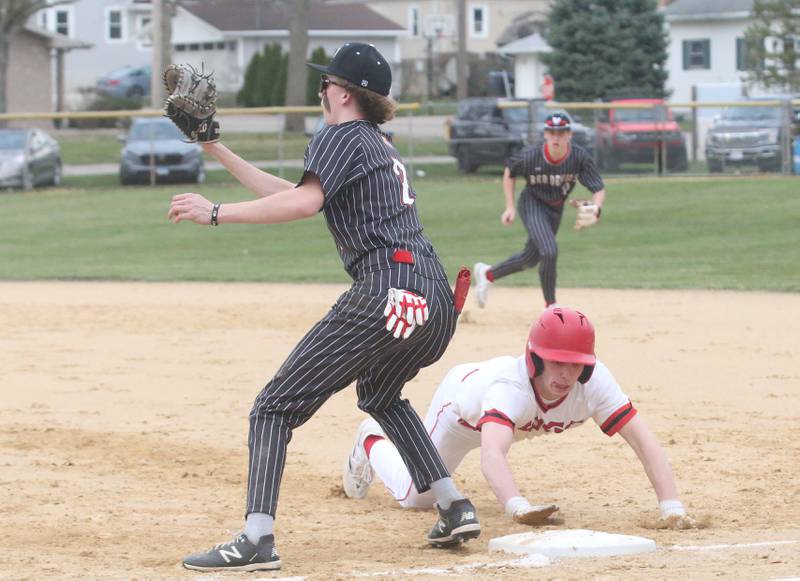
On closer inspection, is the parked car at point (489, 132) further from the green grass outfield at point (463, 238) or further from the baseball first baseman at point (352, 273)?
A: the baseball first baseman at point (352, 273)

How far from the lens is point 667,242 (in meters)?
20.5

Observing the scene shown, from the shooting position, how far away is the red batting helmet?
5.36 meters

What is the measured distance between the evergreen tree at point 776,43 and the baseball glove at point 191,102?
121 feet

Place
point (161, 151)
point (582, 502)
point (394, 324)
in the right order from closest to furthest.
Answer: point (394, 324), point (582, 502), point (161, 151)

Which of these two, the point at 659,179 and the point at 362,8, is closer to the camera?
the point at 659,179

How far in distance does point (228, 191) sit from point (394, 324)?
23900mm

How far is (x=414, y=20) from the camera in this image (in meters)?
76.8

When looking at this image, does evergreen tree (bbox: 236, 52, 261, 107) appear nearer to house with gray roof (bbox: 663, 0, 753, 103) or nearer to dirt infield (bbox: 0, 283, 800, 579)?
house with gray roof (bbox: 663, 0, 753, 103)

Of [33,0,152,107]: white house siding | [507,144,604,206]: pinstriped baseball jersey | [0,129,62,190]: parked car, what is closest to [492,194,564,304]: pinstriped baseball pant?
[507,144,604,206]: pinstriped baseball jersey

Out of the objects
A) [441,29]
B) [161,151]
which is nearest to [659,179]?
[161,151]

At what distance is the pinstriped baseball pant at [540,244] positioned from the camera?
12.2 meters

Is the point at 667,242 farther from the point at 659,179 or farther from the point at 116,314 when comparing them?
the point at 116,314

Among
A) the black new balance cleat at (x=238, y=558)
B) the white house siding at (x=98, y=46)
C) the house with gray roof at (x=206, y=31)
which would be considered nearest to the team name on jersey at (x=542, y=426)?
the black new balance cleat at (x=238, y=558)

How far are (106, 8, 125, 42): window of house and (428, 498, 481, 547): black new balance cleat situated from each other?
69.2 m
